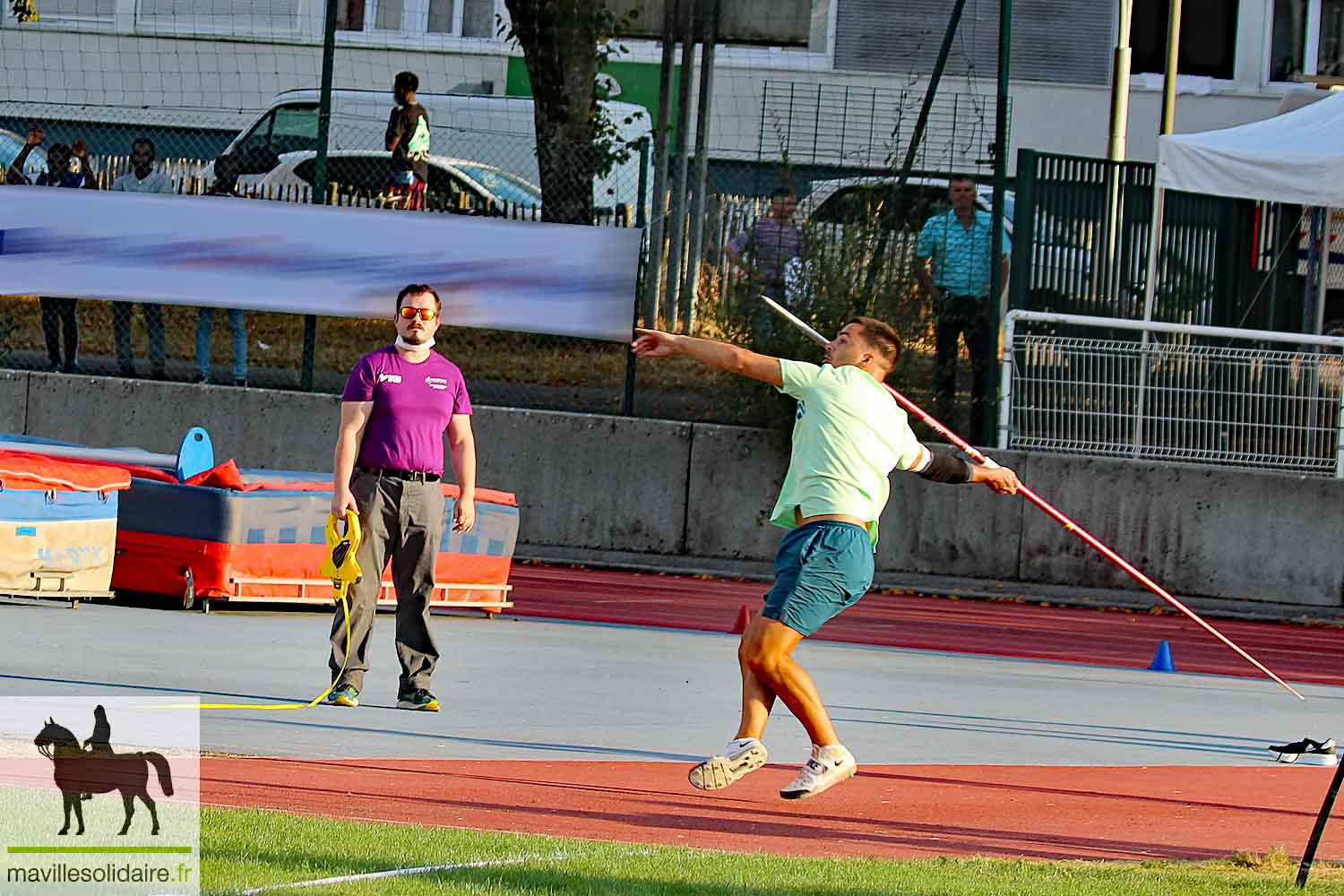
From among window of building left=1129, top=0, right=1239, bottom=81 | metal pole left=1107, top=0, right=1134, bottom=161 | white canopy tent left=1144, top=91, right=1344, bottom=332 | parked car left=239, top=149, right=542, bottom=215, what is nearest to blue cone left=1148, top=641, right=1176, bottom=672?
white canopy tent left=1144, top=91, right=1344, bottom=332

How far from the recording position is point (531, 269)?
58.3 ft

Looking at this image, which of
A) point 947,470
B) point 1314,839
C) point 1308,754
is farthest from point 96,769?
point 1308,754

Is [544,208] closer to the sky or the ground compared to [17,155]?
closer to the ground

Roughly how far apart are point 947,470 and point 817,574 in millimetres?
953

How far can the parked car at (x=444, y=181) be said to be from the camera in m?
17.8

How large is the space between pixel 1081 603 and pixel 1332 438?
2.41 metres

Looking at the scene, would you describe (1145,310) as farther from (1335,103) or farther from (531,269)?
(531,269)

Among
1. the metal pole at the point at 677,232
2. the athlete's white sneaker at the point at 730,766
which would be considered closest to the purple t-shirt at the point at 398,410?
the athlete's white sneaker at the point at 730,766

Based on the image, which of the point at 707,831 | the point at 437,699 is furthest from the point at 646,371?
the point at 707,831

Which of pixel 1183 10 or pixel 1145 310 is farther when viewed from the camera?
pixel 1183 10

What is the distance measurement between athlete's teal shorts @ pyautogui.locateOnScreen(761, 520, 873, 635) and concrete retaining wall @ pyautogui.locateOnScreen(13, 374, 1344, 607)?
9.20 metres

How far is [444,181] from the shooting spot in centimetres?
1802

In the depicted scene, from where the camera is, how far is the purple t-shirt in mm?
9672

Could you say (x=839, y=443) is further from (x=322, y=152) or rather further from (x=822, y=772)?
(x=322, y=152)
